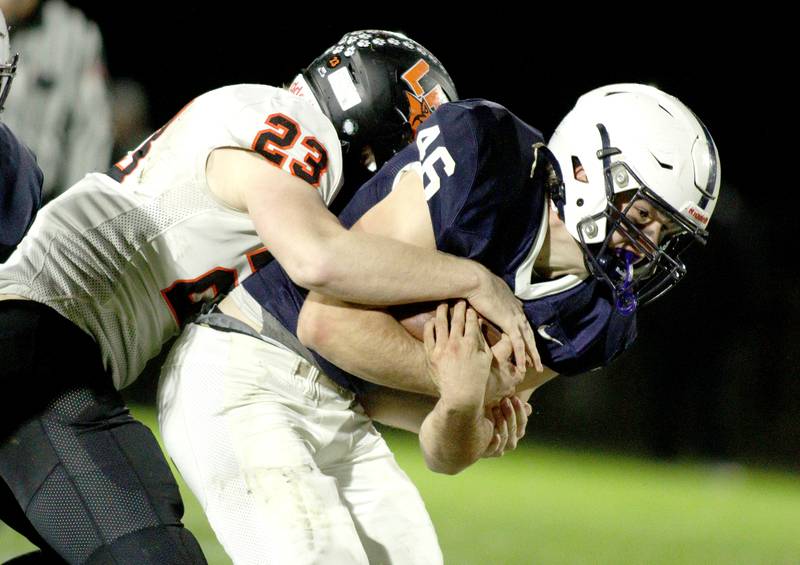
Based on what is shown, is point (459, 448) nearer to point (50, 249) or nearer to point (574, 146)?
point (574, 146)

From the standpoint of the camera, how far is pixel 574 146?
2.19 meters

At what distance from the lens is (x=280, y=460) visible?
196 cm

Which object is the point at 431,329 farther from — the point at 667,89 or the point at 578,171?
the point at 667,89

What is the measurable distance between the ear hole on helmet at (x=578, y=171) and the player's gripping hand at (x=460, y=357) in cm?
41

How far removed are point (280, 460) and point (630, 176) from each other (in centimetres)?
90

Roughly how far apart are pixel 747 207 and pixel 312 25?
8.46ft

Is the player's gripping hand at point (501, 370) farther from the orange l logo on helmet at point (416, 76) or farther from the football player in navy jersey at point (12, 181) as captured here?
the football player in navy jersey at point (12, 181)

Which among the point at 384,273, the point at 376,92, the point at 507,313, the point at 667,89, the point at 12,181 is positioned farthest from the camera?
the point at 667,89

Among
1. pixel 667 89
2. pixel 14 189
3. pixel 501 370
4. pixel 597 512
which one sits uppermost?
pixel 14 189

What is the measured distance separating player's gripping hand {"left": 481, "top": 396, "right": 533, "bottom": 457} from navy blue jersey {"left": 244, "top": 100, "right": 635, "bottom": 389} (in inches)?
5.1

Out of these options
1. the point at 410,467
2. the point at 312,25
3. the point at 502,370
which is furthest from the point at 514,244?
the point at 312,25

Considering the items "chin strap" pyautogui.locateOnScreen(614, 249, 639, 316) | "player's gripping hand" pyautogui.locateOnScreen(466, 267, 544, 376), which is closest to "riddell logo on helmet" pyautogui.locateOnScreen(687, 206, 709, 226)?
"chin strap" pyautogui.locateOnScreen(614, 249, 639, 316)

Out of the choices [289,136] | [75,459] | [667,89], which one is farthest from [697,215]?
[667,89]

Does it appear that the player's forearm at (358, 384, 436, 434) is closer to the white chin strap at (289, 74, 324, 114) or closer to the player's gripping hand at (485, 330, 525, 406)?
the player's gripping hand at (485, 330, 525, 406)
